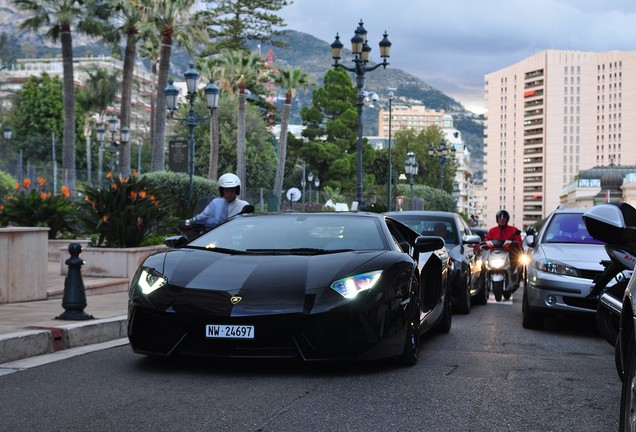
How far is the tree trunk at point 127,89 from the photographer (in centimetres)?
4222

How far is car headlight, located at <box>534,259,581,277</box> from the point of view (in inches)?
409

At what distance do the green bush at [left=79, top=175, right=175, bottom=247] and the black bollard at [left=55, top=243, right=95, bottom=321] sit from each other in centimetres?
601

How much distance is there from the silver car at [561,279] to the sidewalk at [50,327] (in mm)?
4768

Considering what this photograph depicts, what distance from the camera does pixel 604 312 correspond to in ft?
17.4

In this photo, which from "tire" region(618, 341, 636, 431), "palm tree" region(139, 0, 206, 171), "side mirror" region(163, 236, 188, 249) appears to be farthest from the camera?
"palm tree" region(139, 0, 206, 171)

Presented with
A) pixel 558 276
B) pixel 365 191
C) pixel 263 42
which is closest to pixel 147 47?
pixel 263 42

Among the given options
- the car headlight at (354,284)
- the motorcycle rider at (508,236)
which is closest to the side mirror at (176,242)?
the car headlight at (354,284)

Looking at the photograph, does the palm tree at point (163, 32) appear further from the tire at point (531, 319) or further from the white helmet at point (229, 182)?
the tire at point (531, 319)

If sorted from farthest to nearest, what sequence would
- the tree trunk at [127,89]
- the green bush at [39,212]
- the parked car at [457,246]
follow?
the tree trunk at [127,89], the green bush at [39,212], the parked car at [457,246]

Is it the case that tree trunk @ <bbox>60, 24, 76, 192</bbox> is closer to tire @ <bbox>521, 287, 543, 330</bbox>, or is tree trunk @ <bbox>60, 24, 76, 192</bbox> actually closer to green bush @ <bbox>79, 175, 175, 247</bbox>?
green bush @ <bbox>79, 175, 175, 247</bbox>

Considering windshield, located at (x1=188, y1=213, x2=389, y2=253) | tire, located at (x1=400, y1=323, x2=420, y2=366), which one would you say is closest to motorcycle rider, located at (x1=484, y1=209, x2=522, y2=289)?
windshield, located at (x1=188, y1=213, x2=389, y2=253)

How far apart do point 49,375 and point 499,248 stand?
1132 cm

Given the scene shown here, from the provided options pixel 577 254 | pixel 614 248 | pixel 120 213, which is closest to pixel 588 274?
pixel 577 254

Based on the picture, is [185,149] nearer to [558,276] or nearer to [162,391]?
[558,276]
